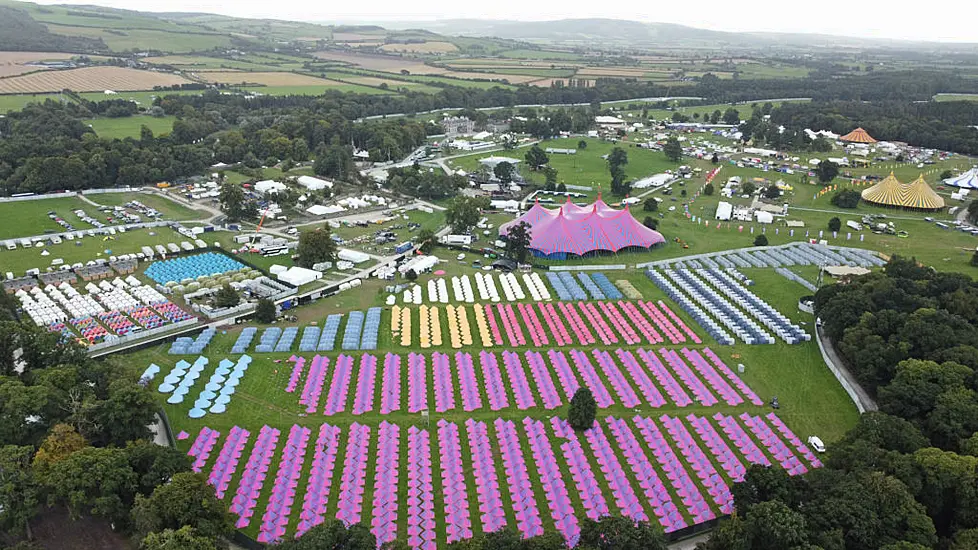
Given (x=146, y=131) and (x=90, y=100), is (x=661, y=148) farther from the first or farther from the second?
(x=90, y=100)

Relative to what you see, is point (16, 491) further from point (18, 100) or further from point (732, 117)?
point (732, 117)

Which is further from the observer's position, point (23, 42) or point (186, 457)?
point (23, 42)

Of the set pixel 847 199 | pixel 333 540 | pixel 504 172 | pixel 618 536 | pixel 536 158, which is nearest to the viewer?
pixel 333 540

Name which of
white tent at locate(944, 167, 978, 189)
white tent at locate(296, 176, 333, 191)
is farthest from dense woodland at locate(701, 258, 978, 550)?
white tent at locate(296, 176, 333, 191)

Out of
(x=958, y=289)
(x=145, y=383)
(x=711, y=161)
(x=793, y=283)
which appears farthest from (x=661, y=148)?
(x=145, y=383)

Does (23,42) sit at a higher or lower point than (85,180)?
higher

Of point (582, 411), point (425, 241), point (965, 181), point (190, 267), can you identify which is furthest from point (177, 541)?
point (965, 181)

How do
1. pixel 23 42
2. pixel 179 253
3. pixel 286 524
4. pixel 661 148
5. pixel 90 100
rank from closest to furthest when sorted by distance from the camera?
pixel 286 524
pixel 179 253
pixel 661 148
pixel 90 100
pixel 23 42
